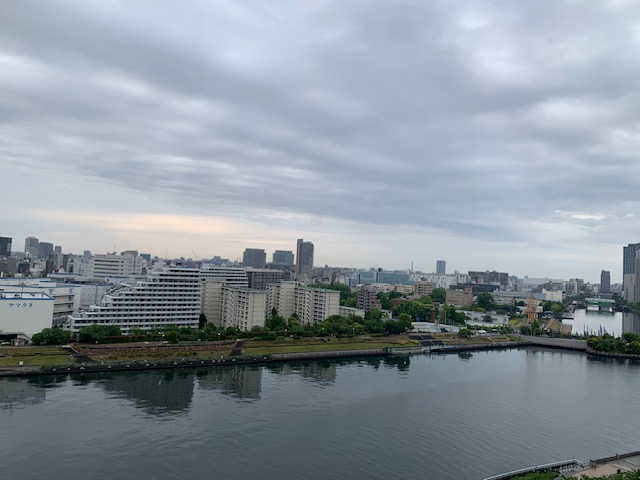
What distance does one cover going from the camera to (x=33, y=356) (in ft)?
78.9

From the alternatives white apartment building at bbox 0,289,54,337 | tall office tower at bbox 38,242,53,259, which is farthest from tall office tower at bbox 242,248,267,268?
white apartment building at bbox 0,289,54,337

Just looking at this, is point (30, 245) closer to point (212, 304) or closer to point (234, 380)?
point (212, 304)

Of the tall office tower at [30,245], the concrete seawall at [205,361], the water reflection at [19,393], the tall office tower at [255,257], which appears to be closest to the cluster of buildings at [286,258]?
the tall office tower at [255,257]

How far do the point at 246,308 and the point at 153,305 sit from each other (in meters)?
7.46

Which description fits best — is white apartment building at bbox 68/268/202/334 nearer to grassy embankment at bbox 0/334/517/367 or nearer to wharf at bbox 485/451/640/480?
grassy embankment at bbox 0/334/517/367

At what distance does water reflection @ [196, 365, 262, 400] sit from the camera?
855 inches

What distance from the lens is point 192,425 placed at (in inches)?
658

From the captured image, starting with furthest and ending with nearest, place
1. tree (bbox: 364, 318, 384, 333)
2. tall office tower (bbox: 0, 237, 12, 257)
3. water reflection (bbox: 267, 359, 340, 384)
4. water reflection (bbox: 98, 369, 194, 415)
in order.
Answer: tall office tower (bbox: 0, 237, 12, 257) < tree (bbox: 364, 318, 384, 333) < water reflection (bbox: 267, 359, 340, 384) < water reflection (bbox: 98, 369, 194, 415)

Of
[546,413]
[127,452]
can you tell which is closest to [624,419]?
[546,413]

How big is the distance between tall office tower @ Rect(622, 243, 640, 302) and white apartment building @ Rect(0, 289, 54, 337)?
121 meters

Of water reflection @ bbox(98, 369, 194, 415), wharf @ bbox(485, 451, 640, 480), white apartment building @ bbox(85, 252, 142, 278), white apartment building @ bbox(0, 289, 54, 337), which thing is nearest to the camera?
wharf @ bbox(485, 451, 640, 480)

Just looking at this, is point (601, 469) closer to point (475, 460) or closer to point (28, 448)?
point (475, 460)

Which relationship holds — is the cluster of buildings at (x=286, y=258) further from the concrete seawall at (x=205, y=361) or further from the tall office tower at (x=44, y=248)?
the concrete seawall at (x=205, y=361)

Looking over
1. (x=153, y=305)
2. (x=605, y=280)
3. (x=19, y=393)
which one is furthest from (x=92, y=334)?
(x=605, y=280)
